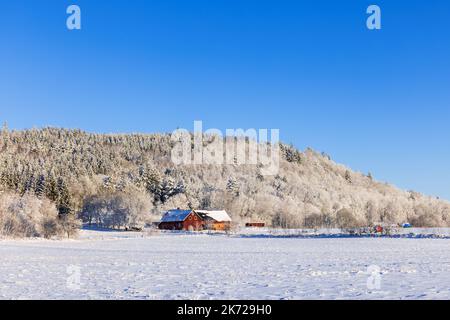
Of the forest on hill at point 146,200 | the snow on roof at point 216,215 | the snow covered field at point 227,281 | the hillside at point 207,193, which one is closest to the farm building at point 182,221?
the snow on roof at point 216,215

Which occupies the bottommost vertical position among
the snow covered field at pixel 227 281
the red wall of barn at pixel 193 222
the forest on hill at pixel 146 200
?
the red wall of barn at pixel 193 222

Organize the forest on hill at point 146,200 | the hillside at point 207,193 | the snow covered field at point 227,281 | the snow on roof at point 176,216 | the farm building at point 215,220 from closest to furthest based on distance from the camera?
the snow covered field at point 227,281, the forest on hill at point 146,200, the hillside at point 207,193, the snow on roof at point 176,216, the farm building at point 215,220

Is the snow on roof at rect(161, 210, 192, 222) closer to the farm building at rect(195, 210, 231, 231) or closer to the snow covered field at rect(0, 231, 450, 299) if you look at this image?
the farm building at rect(195, 210, 231, 231)

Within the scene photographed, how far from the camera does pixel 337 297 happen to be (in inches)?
549

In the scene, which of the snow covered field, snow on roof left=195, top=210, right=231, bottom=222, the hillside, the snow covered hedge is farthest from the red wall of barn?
the snow covered field

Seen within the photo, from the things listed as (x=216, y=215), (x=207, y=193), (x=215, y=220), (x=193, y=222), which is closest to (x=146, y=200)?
(x=193, y=222)

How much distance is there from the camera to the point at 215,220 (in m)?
115

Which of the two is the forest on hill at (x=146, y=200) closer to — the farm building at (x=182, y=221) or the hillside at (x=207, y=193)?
the hillside at (x=207, y=193)

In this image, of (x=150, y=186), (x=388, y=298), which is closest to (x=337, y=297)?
(x=388, y=298)

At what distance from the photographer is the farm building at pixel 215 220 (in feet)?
368

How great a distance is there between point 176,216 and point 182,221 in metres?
2.52

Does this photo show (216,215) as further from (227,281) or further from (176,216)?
(227,281)

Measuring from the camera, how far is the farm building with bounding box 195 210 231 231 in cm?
11231
